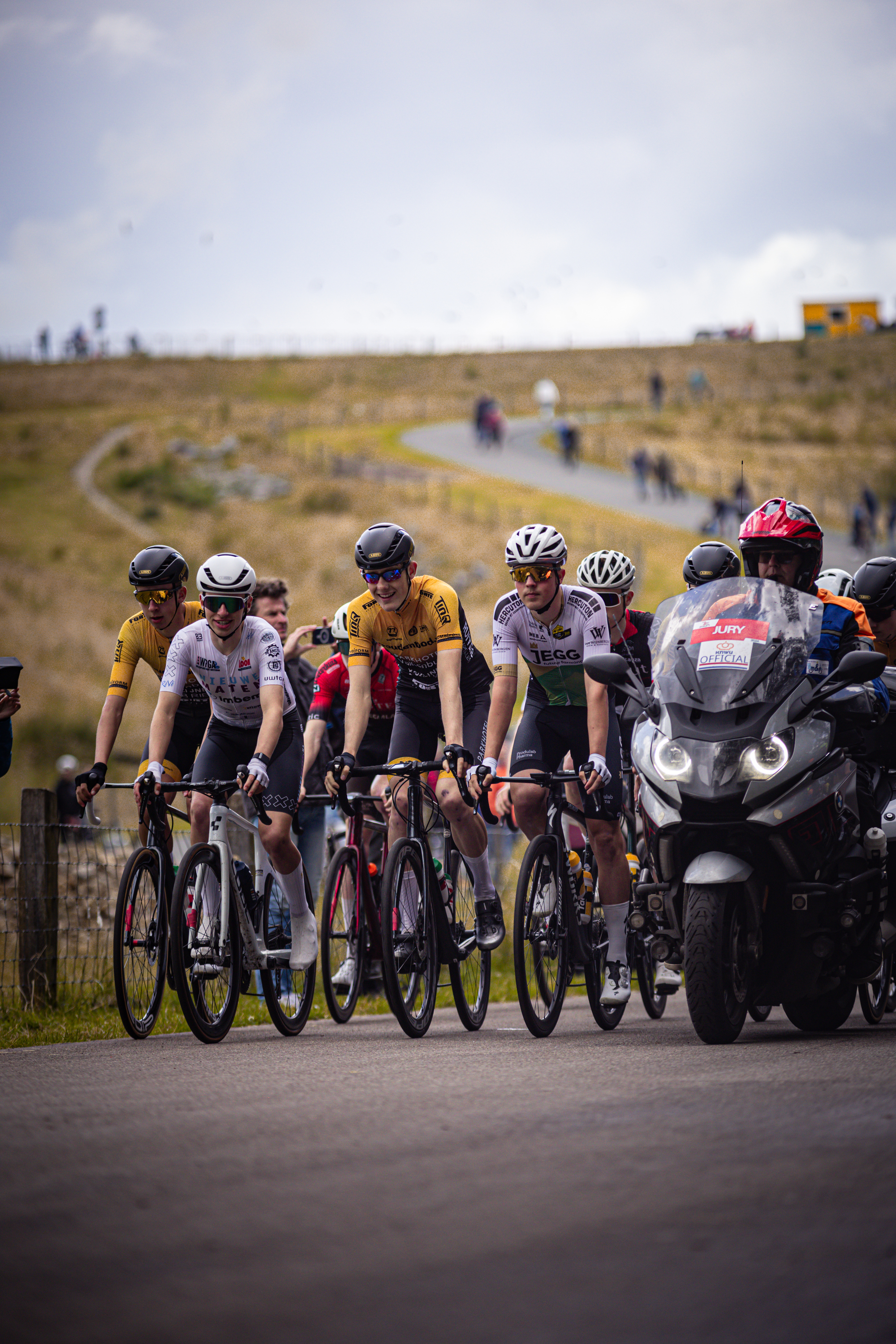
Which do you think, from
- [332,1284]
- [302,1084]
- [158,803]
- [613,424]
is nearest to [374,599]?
[158,803]

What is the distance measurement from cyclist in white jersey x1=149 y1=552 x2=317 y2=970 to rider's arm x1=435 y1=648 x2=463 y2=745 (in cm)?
86

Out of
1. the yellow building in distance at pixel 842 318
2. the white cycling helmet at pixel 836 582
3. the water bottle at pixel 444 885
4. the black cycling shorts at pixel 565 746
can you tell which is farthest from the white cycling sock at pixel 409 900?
the yellow building in distance at pixel 842 318

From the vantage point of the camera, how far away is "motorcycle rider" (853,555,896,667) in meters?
8.99

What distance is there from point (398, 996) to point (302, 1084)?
1849mm

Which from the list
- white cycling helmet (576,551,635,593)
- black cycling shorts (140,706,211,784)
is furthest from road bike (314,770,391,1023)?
white cycling helmet (576,551,635,593)

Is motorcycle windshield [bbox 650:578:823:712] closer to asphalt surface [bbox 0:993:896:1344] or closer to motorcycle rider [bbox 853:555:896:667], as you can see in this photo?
motorcycle rider [bbox 853:555:896:667]

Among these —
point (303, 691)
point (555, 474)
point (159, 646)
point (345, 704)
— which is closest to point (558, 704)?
point (345, 704)

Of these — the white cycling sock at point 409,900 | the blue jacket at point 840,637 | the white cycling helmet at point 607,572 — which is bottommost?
the white cycling sock at point 409,900

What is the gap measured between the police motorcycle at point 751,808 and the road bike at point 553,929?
0.78 m

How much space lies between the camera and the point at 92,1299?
3.45 m

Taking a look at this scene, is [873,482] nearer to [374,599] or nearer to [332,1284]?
[374,599]

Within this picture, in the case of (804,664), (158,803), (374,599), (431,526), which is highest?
(431,526)

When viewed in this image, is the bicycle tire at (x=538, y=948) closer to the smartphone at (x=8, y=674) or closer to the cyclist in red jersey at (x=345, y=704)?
the cyclist in red jersey at (x=345, y=704)

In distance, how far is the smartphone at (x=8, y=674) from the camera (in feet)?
29.2
